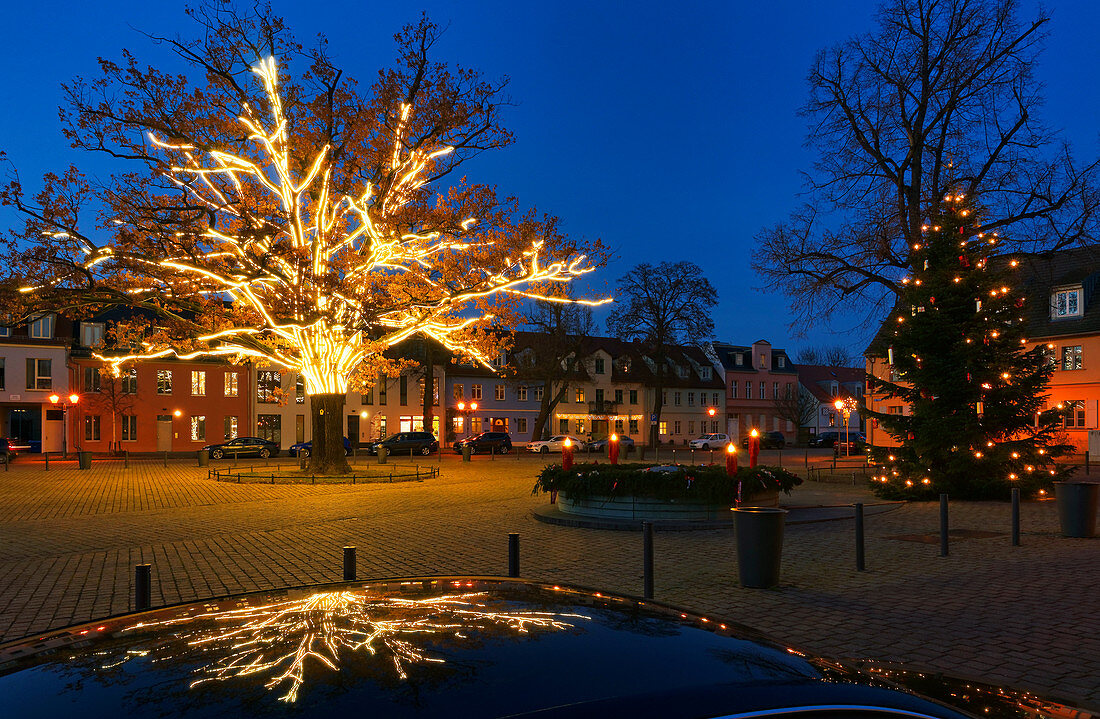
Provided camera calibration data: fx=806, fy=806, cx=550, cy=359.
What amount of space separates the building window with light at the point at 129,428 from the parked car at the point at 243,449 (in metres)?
10.3

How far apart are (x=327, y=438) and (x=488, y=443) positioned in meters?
26.8

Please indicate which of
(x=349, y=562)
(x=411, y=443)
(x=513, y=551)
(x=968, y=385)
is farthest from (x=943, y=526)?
(x=411, y=443)

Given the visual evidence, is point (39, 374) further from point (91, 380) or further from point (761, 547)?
point (761, 547)

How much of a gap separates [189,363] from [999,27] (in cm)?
5021

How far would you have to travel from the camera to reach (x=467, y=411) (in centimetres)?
6525

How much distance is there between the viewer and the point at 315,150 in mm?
24750

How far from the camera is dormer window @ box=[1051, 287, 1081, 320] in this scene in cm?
4406

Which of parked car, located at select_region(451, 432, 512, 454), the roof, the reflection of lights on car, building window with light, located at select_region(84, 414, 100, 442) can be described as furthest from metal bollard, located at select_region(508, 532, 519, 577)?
the roof

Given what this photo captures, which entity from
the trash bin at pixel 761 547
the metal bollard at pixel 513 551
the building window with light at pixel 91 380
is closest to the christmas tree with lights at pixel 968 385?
the trash bin at pixel 761 547

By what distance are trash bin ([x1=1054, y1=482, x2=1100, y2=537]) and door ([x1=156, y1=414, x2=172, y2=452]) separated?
5326cm

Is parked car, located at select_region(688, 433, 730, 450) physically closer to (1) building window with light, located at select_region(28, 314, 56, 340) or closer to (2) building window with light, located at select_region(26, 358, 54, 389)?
(2) building window with light, located at select_region(26, 358, 54, 389)

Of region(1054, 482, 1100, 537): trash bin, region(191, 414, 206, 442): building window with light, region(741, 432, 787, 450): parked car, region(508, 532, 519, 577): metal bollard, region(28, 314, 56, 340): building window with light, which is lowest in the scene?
region(741, 432, 787, 450): parked car

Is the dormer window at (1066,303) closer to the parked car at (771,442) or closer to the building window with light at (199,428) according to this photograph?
the parked car at (771,442)

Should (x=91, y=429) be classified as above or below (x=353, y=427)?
above
